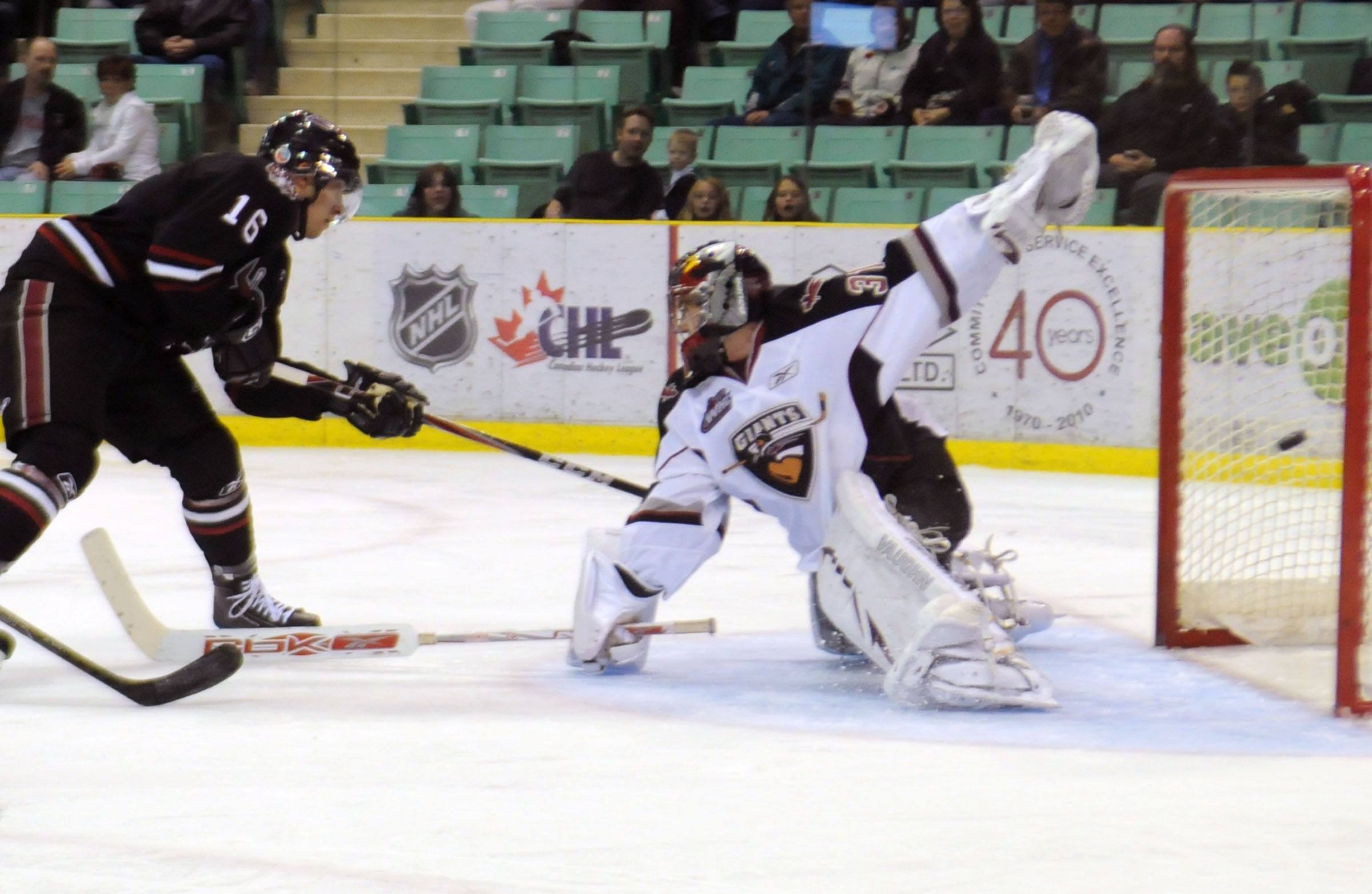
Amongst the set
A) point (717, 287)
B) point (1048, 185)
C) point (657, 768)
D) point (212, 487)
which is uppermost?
point (1048, 185)

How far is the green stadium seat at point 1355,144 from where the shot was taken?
20.1ft

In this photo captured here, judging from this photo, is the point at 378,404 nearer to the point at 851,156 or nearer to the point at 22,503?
the point at 22,503

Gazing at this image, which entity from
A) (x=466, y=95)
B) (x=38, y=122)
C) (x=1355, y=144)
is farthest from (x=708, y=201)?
(x=38, y=122)

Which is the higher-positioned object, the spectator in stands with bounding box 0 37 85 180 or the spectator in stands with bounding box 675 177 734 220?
the spectator in stands with bounding box 0 37 85 180

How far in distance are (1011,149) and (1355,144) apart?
121 cm

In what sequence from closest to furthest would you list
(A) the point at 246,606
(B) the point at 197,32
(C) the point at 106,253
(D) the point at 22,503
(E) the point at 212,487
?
(D) the point at 22,503
(C) the point at 106,253
(E) the point at 212,487
(A) the point at 246,606
(B) the point at 197,32

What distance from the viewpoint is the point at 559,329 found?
701 centimetres

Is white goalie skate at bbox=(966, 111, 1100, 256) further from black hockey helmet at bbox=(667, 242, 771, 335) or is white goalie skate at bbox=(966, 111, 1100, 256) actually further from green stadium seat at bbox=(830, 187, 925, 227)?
green stadium seat at bbox=(830, 187, 925, 227)

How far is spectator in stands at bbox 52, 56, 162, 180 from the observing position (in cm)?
781

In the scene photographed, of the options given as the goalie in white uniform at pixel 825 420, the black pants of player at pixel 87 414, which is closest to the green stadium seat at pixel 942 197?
the goalie in white uniform at pixel 825 420

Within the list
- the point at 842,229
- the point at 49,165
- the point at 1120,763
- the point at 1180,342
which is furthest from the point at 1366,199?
the point at 49,165

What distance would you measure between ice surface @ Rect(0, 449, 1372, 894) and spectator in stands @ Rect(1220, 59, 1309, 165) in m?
2.39

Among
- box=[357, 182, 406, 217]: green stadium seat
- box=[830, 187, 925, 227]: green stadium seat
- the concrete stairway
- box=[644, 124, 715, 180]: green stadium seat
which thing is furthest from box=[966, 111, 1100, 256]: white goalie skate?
the concrete stairway

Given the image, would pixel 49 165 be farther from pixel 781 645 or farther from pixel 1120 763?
pixel 1120 763
